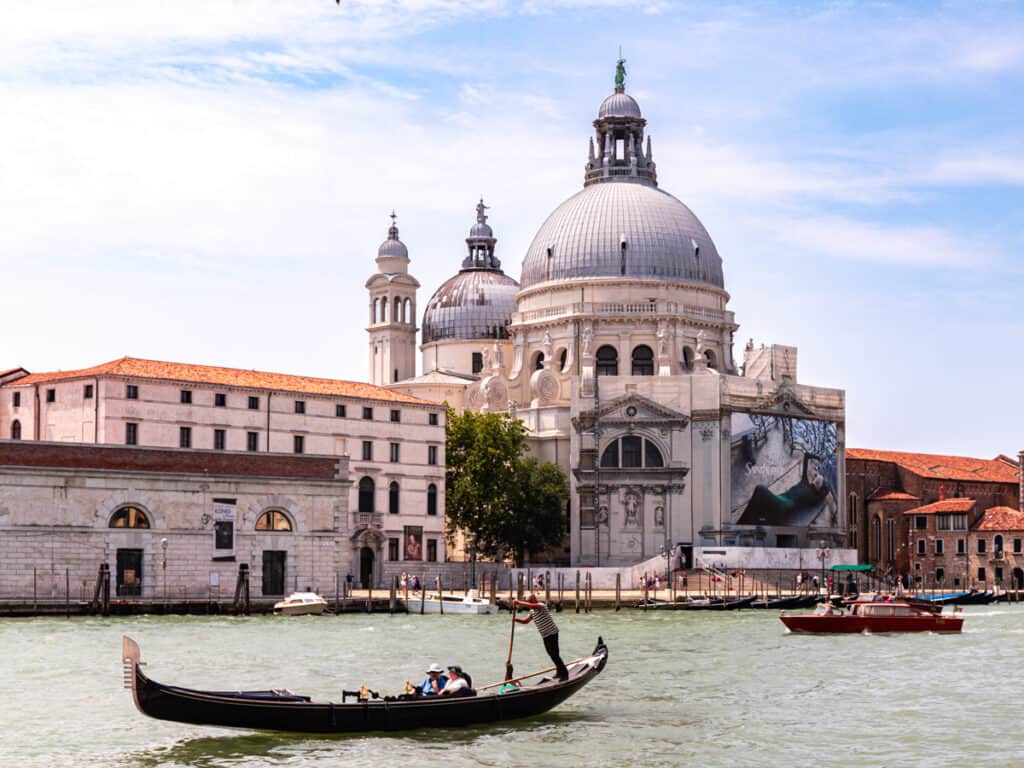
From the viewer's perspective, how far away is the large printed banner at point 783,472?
3164 inches

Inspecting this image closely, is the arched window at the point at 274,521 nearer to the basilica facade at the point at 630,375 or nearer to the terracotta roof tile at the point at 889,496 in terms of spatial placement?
the basilica facade at the point at 630,375

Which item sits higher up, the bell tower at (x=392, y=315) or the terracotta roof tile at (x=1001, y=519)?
the bell tower at (x=392, y=315)

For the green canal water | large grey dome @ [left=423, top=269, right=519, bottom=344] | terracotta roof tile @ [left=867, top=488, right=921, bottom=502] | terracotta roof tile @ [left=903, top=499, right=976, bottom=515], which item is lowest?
the green canal water

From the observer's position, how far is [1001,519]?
9056 cm

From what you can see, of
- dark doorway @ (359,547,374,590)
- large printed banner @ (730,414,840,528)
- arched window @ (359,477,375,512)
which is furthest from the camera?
large printed banner @ (730,414,840,528)

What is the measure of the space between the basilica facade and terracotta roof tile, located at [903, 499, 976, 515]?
8993 millimetres

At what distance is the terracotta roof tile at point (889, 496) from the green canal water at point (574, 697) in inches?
1650

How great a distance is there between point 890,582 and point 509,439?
21946 mm

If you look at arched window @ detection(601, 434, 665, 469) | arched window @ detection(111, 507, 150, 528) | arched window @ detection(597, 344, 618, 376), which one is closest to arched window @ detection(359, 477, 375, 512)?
arched window @ detection(111, 507, 150, 528)

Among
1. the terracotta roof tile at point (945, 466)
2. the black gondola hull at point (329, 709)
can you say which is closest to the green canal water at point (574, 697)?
the black gondola hull at point (329, 709)

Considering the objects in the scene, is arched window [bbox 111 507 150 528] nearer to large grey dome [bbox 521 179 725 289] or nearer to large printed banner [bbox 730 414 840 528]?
large printed banner [bbox 730 414 840 528]

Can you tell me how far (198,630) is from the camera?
153 ft

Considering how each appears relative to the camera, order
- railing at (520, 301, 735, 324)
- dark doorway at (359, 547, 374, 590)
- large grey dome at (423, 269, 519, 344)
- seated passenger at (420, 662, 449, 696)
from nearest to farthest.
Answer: seated passenger at (420, 662, 449, 696) → dark doorway at (359, 547, 374, 590) → railing at (520, 301, 735, 324) → large grey dome at (423, 269, 519, 344)

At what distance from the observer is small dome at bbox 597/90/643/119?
93.1 m
